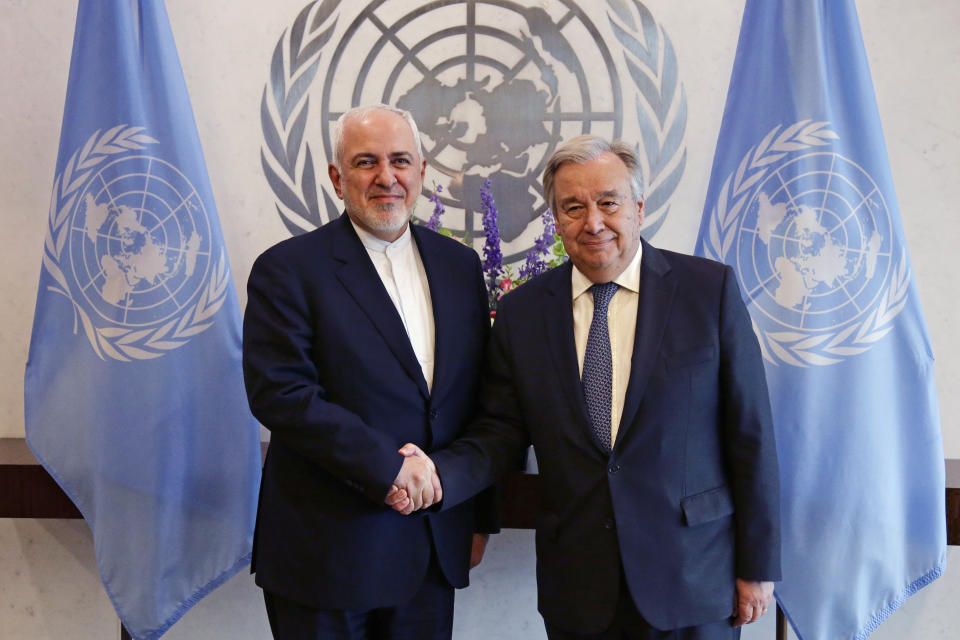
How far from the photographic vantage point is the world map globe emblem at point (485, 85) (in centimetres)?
279

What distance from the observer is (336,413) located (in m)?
1.71

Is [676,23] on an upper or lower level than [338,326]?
upper

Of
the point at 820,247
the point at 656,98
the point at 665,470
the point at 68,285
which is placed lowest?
the point at 665,470

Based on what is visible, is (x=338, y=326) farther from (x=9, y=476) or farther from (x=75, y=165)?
(x=9, y=476)

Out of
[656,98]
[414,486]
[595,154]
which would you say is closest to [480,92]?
[656,98]

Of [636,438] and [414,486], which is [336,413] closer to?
[414,486]

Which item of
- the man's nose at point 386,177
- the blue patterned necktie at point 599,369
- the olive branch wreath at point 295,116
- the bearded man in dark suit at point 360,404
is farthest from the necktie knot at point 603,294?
the olive branch wreath at point 295,116

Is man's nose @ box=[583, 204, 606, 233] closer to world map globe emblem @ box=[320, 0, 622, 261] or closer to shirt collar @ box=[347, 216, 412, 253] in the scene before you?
shirt collar @ box=[347, 216, 412, 253]

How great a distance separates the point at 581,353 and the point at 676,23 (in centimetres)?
159

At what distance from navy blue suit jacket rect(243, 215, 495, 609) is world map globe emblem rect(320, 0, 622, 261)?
1042 millimetres

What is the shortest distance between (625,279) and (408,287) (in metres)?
0.54

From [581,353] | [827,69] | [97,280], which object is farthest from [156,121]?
[827,69]

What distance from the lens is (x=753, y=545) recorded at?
1675 millimetres

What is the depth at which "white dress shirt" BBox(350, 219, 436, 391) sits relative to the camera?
74.4 inches
